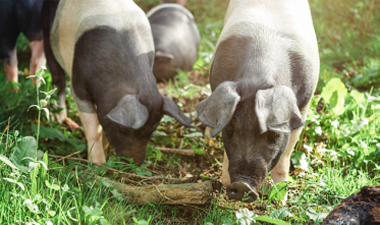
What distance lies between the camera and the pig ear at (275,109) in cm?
266

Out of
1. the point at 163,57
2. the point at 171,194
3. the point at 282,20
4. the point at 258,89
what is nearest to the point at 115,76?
the point at 171,194

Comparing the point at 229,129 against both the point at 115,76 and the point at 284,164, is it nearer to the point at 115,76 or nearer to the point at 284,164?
the point at 284,164

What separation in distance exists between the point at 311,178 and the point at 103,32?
8.01 ft

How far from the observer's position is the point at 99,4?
12.9ft

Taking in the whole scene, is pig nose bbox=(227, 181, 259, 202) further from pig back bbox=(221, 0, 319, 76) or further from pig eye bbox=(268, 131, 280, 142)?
pig back bbox=(221, 0, 319, 76)

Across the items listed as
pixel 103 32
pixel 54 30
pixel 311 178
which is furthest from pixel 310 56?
pixel 54 30

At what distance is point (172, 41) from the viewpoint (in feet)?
21.4

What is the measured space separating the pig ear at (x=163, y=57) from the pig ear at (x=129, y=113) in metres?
2.86

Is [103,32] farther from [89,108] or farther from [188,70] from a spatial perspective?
[188,70]

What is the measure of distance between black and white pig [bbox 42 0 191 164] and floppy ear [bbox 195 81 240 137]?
687 millimetres

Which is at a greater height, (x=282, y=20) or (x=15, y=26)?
(x=282, y=20)

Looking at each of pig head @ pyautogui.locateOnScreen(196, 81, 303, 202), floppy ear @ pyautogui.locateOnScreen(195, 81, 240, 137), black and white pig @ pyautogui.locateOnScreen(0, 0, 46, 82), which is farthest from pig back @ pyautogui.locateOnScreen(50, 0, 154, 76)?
pig head @ pyautogui.locateOnScreen(196, 81, 303, 202)

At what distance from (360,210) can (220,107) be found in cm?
112

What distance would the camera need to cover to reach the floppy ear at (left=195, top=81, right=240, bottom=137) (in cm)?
268
